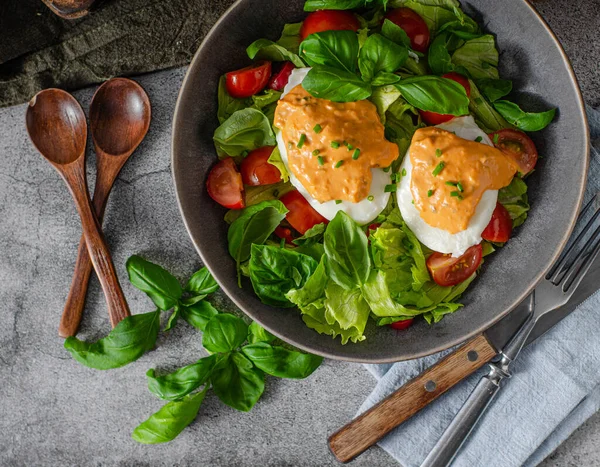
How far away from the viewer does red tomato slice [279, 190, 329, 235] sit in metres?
1.78

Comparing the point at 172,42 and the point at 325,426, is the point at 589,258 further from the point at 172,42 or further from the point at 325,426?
the point at 172,42

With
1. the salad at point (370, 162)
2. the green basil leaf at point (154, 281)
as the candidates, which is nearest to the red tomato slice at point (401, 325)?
the salad at point (370, 162)

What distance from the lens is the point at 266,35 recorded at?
182cm

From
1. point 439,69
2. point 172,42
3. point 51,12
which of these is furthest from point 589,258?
point 51,12

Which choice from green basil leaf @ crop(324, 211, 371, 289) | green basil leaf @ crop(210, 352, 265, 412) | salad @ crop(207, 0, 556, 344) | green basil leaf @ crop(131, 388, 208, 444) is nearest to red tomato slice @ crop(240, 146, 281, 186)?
salad @ crop(207, 0, 556, 344)

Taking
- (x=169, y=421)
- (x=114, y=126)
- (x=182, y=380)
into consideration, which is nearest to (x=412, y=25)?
Answer: (x=114, y=126)

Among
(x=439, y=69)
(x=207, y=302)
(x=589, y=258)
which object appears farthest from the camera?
(x=207, y=302)

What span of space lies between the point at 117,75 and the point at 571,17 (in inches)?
60.6

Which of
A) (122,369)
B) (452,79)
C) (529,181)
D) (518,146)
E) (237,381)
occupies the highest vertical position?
(452,79)

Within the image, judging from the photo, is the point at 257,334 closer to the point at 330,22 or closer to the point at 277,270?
the point at 277,270

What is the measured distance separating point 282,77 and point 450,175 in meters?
0.57

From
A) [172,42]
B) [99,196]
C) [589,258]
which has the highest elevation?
[172,42]

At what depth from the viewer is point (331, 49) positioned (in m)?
1.60

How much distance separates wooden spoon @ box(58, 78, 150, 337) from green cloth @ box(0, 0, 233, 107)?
0.09 metres
